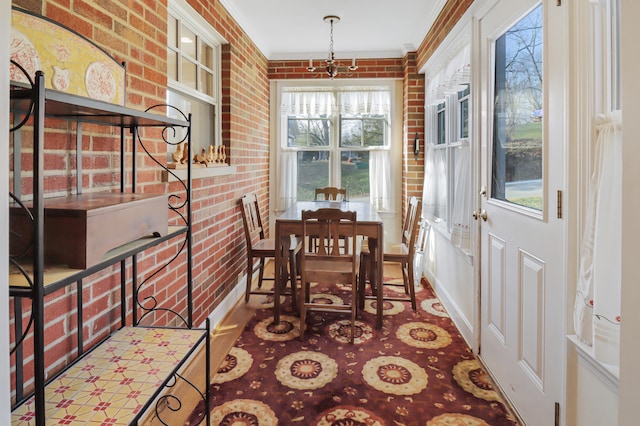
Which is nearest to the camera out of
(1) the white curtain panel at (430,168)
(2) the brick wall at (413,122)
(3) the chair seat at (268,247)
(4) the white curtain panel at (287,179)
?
(3) the chair seat at (268,247)

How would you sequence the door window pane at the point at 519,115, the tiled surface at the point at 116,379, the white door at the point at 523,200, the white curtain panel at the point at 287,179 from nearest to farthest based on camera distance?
the tiled surface at the point at 116,379, the white door at the point at 523,200, the door window pane at the point at 519,115, the white curtain panel at the point at 287,179

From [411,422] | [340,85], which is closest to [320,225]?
[411,422]

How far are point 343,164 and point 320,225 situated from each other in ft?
7.92

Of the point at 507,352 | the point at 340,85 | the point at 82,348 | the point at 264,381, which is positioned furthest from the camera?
the point at 340,85

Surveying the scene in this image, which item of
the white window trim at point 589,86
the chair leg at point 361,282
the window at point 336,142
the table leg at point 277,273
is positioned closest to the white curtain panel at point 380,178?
the window at point 336,142

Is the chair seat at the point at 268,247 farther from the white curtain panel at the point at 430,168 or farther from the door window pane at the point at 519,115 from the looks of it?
the door window pane at the point at 519,115

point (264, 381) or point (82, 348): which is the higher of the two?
point (82, 348)

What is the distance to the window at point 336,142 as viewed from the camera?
198 inches

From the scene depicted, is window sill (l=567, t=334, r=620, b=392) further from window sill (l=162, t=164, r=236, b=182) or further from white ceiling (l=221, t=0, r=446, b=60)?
white ceiling (l=221, t=0, r=446, b=60)

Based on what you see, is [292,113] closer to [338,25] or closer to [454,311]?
[338,25]

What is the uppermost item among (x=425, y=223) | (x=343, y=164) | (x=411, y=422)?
(x=343, y=164)

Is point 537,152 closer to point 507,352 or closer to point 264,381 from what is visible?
point 507,352

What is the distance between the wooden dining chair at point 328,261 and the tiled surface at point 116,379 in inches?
48.5

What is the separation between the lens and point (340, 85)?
5008 mm
